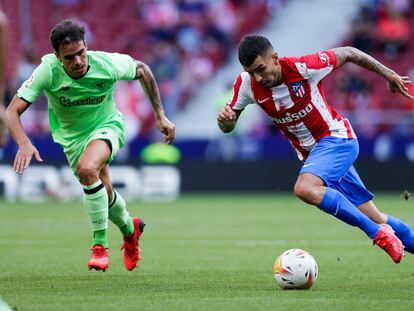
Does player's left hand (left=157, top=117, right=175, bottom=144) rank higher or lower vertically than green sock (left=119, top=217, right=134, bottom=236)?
higher

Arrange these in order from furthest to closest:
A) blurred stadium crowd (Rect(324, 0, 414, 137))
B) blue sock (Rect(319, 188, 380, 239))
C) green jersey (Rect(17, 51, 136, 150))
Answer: blurred stadium crowd (Rect(324, 0, 414, 137)) → green jersey (Rect(17, 51, 136, 150)) → blue sock (Rect(319, 188, 380, 239))

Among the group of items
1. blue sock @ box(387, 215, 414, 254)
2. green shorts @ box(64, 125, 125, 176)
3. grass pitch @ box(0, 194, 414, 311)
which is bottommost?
grass pitch @ box(0, 194, 414, 311)

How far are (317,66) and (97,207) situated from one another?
2.17 m

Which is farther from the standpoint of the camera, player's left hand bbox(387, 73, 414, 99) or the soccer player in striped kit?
player's left hand bbox(387, 73, 414, 99)

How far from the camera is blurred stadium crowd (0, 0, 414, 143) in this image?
75.6ft

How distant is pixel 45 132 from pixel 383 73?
1411 centimetres

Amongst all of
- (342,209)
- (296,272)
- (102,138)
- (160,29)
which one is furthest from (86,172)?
(160,29)

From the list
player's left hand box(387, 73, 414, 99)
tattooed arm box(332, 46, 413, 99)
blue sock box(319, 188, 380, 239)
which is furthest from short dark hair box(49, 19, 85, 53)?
player's left hand box(387, 73, 414, 99)

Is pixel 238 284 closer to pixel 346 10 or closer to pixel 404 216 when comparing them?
pixel 404 216

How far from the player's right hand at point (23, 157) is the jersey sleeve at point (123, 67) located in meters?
1.18

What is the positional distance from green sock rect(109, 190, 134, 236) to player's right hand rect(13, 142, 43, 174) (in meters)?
1.29

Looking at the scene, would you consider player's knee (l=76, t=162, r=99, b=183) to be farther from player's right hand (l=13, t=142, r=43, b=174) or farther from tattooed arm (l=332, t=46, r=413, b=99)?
tattooed arm (l=332, t=46, r=413, b=99)

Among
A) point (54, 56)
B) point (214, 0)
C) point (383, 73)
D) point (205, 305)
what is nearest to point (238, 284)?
point (205, 305)

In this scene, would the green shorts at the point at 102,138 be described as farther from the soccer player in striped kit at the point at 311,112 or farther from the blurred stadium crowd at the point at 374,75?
the blurred stadium crowd at the point at 374,75
